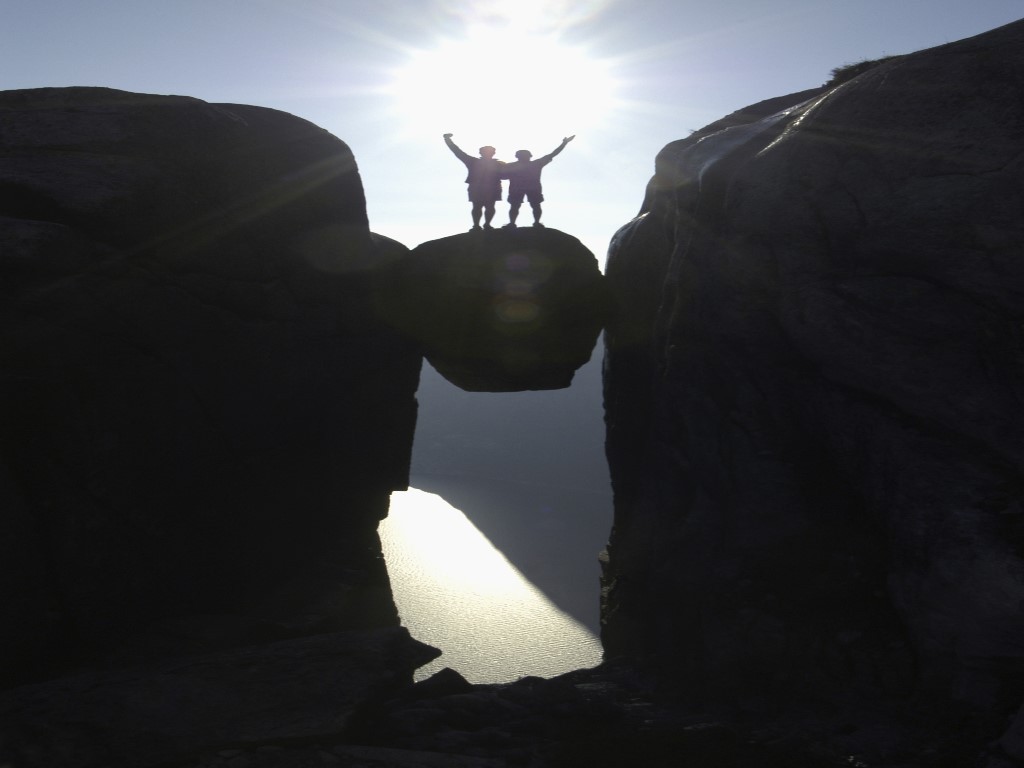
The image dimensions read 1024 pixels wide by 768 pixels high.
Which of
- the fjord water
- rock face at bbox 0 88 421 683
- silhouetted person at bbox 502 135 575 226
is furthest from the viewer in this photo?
the fjord water

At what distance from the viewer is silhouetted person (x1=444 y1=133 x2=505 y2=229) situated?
1803cm

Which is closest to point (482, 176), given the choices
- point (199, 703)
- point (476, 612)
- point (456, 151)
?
point (456, 151)

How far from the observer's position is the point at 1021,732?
7758mm

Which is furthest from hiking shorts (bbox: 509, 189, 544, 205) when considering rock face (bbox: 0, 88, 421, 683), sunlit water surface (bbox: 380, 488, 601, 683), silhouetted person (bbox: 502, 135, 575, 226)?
sunlit water surface (bbox: 380, 488, 601, 683)

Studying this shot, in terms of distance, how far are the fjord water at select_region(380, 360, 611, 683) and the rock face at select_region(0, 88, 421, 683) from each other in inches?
586

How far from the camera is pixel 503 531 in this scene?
56.6m

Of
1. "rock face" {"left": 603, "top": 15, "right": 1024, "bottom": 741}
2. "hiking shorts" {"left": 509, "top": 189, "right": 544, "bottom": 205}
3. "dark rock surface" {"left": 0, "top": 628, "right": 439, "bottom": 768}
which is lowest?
"dark rock surface" {"left": 0, "top": 628, "right": 439, "bottom": 768}

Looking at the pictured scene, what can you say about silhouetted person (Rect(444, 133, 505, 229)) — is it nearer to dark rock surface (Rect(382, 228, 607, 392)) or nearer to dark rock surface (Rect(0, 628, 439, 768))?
dark rock surface (Rect(382, 228, 607, 392))

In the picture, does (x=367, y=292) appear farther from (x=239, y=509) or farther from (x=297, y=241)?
(x=239, y=509)

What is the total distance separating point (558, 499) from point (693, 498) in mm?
57205

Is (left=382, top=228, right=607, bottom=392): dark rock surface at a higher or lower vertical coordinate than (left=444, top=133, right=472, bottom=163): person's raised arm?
lower

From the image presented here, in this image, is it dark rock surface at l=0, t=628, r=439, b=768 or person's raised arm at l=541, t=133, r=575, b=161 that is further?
person's raised arm at l=541, t=133, r=575, b=161

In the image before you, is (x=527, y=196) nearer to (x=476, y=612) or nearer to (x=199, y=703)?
(x=199, y=703)

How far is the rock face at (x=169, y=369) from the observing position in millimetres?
11695
